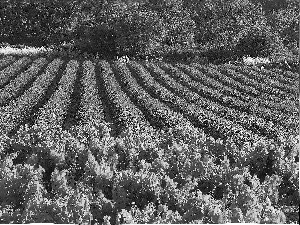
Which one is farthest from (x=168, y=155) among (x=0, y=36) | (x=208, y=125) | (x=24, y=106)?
(x=0, y=36)

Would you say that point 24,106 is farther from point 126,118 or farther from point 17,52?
point 17,52

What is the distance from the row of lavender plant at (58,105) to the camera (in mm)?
13683

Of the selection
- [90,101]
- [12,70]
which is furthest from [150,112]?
[12,70]

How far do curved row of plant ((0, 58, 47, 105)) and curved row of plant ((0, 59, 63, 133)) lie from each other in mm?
373

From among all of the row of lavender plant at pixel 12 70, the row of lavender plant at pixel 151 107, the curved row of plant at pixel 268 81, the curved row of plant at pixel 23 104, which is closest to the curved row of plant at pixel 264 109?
the curved row of plant at pixel 268 81

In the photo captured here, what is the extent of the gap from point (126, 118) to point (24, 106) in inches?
133

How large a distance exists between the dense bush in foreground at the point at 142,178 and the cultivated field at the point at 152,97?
1.15 meters

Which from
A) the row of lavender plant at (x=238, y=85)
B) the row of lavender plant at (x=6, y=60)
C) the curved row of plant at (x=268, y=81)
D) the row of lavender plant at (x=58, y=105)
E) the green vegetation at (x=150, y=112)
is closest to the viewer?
the green vegetation at (x=150, y=112)

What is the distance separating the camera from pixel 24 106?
15.6 metres

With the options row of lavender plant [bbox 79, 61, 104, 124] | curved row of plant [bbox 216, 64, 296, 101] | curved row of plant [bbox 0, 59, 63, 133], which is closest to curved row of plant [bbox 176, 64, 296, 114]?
curved row of plant [bbox 216, 64, 296, 101]

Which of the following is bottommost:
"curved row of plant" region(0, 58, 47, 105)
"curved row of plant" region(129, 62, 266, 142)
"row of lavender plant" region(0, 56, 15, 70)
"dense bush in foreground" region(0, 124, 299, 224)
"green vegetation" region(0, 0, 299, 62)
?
"dense bush in foreground" region(0, 124, 299, 224)

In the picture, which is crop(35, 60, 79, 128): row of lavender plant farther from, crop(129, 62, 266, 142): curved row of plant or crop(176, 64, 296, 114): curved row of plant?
crop(176, 64, 296, 114): curved row of plant

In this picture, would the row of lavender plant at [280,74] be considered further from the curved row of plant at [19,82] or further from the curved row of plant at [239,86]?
the curved row of plant at [19,82]

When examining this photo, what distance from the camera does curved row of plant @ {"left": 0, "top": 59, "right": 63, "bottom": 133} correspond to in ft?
43.1
